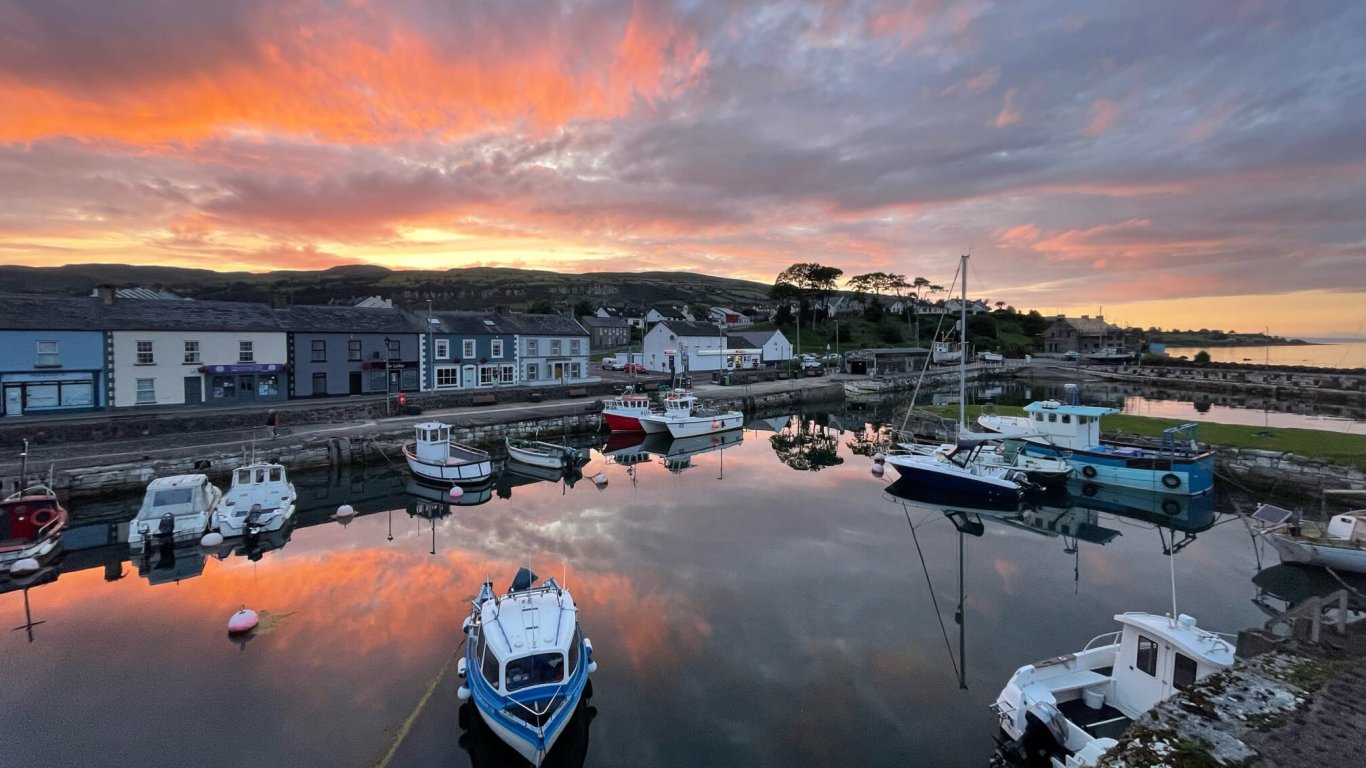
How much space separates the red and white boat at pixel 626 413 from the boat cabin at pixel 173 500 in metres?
23.5

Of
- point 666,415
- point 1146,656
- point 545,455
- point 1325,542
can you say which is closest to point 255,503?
point 545,455

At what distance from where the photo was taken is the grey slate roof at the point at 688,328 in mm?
70312

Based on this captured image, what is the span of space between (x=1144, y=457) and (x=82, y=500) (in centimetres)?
4327

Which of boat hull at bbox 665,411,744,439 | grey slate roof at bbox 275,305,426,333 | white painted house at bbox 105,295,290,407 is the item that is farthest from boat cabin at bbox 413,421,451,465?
grey slate roof at bbox 275,305,426,333

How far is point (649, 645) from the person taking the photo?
44.5 ft

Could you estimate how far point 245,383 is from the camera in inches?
1500

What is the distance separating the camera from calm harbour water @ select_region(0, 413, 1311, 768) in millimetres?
10484

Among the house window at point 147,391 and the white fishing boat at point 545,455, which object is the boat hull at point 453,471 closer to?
the white fishing boat at point 545,455

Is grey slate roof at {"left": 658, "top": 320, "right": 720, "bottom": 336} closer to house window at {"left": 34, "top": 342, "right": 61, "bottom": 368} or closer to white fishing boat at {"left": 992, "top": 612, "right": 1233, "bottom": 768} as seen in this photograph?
house window at {"left": 34, "top": 342, "right": 61, "bottom": 368}

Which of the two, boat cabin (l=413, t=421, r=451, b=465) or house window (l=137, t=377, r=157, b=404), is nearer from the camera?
boat cabin (l=413, t=421, r=451, b=465)

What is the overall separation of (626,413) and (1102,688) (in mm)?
32535

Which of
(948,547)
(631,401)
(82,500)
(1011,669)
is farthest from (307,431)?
(1011,669)

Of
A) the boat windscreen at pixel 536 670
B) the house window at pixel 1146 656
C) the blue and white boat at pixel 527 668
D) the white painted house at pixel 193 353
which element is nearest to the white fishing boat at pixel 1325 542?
the house window at pixel 1146 656

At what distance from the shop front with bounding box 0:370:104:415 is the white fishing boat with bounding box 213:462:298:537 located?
18.8 metres
